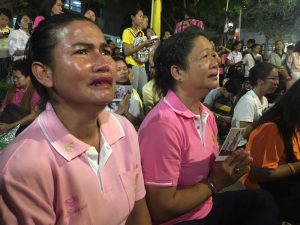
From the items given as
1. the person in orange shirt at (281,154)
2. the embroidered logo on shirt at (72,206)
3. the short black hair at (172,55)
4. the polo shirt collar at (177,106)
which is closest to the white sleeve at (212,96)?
the person in orange shirt at (281,154)

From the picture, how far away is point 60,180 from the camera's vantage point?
4.72ft

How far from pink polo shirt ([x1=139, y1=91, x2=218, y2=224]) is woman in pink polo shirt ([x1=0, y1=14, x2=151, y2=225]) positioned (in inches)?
10.6

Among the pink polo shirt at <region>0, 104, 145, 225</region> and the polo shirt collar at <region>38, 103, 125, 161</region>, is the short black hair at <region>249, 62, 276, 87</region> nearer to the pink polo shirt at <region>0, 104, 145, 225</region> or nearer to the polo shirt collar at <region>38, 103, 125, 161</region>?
the pink polo shirt at <region>0, 104, 145, 225</region>

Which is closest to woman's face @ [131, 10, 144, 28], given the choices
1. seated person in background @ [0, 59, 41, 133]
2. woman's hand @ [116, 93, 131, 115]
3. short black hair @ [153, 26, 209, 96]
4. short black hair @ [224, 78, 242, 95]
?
short black hair @ [224, 78, 242, 95]

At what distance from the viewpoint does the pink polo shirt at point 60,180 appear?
4.46ft

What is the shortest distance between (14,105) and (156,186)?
2692 millimetres

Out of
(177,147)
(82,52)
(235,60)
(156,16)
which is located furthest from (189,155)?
(235,60)

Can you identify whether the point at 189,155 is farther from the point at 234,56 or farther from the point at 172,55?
the point at 234,56

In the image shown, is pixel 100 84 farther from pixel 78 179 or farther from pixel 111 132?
pixel 78 179

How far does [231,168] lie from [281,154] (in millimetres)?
692

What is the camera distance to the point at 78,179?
4.83 ft

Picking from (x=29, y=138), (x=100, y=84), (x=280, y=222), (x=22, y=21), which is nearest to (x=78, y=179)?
(x=29, y=138)

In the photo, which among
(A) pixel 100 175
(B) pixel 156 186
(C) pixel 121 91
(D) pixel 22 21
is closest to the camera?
(A) pixel 100 175

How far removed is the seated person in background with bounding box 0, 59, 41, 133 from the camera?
12.6 feet
